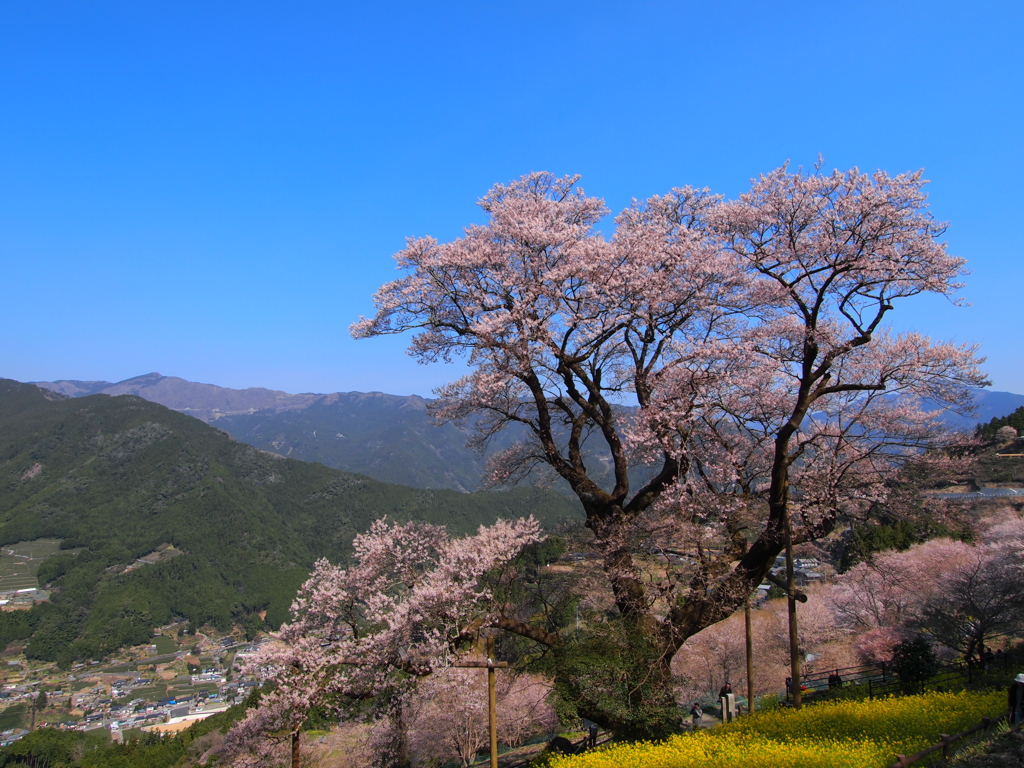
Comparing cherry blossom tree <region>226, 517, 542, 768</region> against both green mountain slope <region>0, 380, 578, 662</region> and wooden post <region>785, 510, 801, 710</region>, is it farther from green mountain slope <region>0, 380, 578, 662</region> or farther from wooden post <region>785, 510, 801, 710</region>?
green mountain slope <region>0, 380, 578, 662</region>

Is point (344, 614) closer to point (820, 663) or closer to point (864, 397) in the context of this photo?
point (864, 397)

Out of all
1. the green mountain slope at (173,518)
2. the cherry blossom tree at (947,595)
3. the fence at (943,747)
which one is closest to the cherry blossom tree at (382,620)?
the fence at (943,747)

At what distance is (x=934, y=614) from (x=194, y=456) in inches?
7740

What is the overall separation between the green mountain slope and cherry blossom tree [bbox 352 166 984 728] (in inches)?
3903

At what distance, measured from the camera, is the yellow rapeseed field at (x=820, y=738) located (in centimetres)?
Answer: 868

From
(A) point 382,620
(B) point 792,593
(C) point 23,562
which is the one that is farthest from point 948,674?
(C) point 23,562

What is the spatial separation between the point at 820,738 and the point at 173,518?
579ft

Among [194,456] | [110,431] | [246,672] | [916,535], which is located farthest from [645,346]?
[110,431]

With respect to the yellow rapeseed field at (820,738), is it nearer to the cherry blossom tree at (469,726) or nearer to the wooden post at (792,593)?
the wooden post at (792,593)

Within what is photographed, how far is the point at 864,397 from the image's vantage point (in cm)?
1209

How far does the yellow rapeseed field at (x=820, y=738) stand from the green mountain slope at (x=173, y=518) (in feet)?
323

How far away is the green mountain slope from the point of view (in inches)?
4926

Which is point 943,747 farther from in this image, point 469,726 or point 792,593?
point 469,726

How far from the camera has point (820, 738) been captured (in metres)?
9.99
